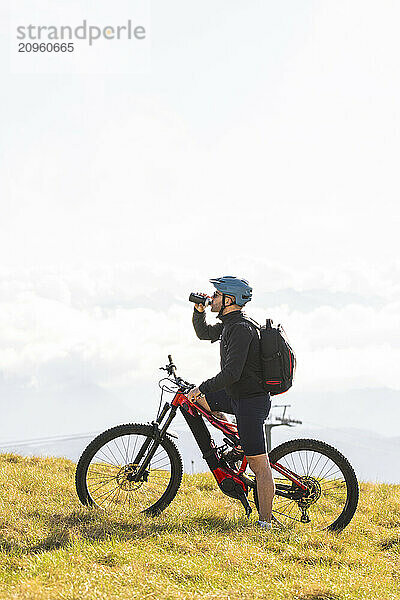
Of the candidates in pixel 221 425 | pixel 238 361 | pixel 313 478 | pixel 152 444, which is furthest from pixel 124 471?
pixel 313 478

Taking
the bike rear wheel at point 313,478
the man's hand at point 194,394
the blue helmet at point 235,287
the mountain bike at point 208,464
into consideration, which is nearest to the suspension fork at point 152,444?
the mountain bike at point 208,464

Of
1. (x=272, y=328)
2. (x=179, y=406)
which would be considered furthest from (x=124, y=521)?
(x=272, y=328)

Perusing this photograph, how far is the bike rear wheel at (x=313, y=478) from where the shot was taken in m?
7.33

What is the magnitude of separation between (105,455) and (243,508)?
1.88 metres

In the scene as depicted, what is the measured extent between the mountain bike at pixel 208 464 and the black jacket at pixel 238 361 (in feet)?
1.74

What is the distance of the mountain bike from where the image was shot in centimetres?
727

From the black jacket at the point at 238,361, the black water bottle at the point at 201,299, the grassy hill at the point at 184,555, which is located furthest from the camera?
the black water bottle at the point at 201,299

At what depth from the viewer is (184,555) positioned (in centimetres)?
609

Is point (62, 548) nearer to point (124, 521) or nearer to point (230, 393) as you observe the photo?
point (124, 521)

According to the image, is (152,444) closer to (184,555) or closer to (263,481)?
(263,481)

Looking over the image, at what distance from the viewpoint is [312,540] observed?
6695 millimetres

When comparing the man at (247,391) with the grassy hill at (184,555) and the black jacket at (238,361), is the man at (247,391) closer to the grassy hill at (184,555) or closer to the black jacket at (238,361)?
the black jacket at (238,361)

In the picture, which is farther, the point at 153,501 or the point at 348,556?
the point at 153,501

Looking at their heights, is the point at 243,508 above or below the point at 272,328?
below
